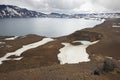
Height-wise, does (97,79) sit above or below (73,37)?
above

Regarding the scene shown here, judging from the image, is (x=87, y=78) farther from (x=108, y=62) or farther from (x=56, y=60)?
(x=56, y=60)

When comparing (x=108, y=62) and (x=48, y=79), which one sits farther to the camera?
(x=108, y=62)

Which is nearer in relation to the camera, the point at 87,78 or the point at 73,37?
the point at 87,78

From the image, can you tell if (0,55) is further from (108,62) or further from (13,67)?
(108,62)

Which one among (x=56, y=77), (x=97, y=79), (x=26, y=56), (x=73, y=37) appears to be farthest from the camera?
(x=73, y=37)

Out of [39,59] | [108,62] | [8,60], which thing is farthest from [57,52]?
[108,62]

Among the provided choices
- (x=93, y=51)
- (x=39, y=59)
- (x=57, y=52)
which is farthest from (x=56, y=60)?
(x=93, y=51)

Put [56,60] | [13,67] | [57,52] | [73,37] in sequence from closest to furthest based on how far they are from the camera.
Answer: [13,67]
[56,60]
[57,52]
[73,37]

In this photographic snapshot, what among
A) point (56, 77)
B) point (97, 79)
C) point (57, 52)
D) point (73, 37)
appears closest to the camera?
point (97, 79)

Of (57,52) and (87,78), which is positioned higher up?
(87,78)
